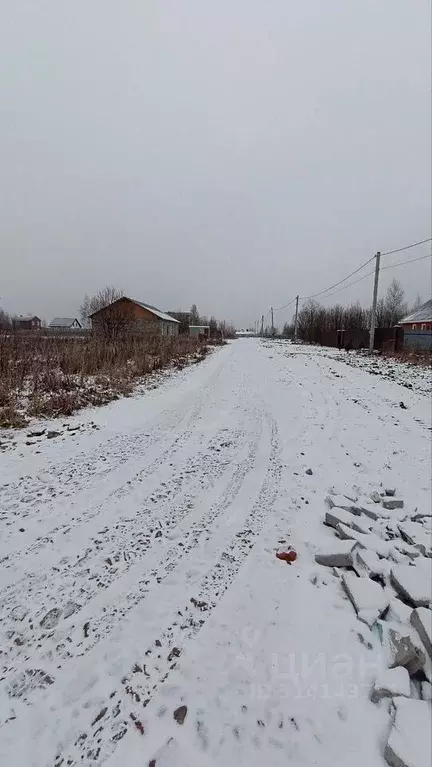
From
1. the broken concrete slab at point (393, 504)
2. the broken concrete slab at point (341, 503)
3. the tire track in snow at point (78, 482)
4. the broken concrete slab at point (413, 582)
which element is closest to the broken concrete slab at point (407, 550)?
the broken concrete slab at point (413, 582)

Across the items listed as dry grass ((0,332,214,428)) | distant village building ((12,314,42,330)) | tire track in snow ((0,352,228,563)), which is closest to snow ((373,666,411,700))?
tire track in snow ((0,352,228,563))

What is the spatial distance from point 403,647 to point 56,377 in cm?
787

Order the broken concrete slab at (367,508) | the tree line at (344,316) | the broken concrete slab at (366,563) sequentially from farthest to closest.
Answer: the tree line at (344,316) → the broken concrete slab at (367,508) → the broken concrete slab at (366,563)

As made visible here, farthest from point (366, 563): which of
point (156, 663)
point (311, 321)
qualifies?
point (311, 321)

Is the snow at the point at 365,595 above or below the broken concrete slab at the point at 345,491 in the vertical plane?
below

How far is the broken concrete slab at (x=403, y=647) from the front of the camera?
6.09 ft

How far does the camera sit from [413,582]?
7.99 ft

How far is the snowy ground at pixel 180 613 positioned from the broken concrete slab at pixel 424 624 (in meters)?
0.27

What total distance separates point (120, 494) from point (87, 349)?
29.9 feet

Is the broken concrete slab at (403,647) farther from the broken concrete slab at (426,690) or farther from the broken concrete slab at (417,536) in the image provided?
the broken concrete slab at (417,536)

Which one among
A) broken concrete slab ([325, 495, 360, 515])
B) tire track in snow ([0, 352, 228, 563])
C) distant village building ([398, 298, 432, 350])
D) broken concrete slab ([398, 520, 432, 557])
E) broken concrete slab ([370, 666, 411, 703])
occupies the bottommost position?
broken concrete slab ([370, 666, 411, 703])

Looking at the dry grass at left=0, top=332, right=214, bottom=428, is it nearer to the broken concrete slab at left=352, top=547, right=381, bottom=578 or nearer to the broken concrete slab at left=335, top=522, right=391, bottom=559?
the broken concrete slab at left=335, top=522, right=391, bottom=559

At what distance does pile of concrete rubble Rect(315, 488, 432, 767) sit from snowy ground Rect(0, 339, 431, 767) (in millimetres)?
85

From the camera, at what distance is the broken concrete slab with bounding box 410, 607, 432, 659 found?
1.94 metres
